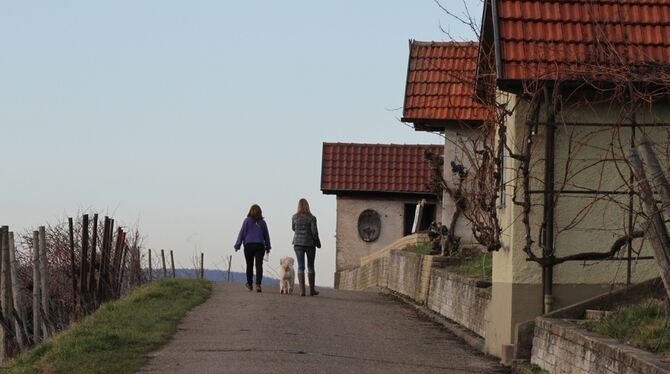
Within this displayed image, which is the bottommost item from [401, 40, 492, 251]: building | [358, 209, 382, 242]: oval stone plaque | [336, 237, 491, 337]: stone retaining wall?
[336, 237, 491, 337]: stone retaining wall

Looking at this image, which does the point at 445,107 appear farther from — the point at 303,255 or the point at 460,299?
the point at 460,299

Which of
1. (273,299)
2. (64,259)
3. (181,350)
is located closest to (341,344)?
(181,350)

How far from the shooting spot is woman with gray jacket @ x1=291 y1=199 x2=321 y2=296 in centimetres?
2620

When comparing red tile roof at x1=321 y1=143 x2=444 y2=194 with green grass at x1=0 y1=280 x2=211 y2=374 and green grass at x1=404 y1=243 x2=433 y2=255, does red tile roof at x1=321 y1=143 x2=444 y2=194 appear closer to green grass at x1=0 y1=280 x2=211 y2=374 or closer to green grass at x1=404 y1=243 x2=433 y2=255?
green grass at x1=404 y1=243 x2=433 y2=255

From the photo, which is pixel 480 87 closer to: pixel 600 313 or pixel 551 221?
pixel 551 221

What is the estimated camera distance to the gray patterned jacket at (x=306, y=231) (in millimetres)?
26188

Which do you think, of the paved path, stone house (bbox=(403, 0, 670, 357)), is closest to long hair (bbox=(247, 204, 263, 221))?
the paved path

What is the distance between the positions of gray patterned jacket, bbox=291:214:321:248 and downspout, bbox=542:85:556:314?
9396 mm

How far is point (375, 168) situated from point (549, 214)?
1374 inches

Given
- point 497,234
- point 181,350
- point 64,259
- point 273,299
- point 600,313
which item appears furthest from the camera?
point 64,259

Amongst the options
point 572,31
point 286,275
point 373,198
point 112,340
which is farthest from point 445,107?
point 112,340

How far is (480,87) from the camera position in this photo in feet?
67.5

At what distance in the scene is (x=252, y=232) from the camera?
27062mm

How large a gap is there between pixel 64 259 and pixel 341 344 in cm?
1469
